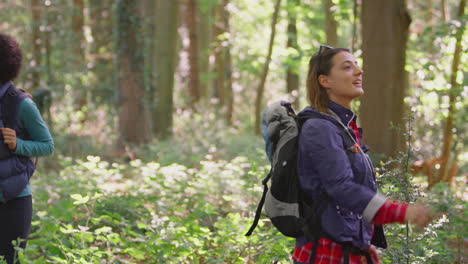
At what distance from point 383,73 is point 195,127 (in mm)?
7694

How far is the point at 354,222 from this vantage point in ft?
9.69

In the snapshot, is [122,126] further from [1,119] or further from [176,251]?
[1,119]

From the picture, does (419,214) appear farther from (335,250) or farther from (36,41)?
(36,41)

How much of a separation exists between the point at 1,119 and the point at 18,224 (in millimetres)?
718

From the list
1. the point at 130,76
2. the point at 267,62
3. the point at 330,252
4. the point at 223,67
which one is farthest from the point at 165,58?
the point at 330,252

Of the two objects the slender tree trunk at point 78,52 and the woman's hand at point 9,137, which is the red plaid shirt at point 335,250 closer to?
the woman's hand at point 9,137

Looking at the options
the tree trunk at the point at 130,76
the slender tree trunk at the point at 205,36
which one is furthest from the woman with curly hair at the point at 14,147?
the slender tree trunk at the point at 205,36

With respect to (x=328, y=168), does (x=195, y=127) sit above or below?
below

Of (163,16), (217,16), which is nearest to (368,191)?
(163,16)

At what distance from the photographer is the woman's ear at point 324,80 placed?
3.21m

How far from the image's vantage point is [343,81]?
3.18m

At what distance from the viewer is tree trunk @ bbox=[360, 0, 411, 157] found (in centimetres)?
809

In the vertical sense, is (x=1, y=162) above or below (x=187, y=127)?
above

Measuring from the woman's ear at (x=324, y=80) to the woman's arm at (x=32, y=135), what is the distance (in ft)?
6.61
